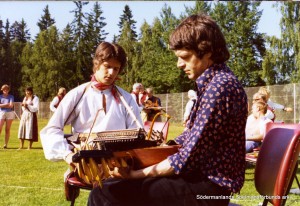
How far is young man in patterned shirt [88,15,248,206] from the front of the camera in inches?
77.0

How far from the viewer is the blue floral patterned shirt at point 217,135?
1.95 m

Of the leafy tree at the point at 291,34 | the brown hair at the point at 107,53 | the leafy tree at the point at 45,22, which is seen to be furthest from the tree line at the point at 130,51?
the brown hair at the point at 107,53

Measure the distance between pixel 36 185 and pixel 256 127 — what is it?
312 cm

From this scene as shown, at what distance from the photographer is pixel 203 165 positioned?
1983 mm

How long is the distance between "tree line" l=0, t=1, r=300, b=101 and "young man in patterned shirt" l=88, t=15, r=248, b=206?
38549mm

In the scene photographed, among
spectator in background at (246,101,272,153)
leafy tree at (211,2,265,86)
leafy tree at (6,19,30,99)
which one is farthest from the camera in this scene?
leafy tree at (6,19,30,99)

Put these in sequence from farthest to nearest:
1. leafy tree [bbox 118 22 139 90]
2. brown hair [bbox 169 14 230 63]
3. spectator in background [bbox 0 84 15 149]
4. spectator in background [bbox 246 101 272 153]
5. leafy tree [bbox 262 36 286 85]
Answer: leafy tree [bbox 118 22 139 90] < leafy tree [bbox 262 36 286 85] < spectator in background [bbox 0 84 15 149] < spectator in background [bbox 246 101 272 153] < brown hair [bbox 169 14 230 63]

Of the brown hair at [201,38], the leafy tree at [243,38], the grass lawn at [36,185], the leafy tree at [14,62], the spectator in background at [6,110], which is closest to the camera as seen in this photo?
the brown hair at [201,38]

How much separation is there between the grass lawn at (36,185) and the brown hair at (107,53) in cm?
139

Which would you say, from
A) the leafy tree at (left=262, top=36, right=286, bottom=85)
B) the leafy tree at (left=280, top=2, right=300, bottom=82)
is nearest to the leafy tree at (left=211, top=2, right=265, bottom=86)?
the leafy tree at (left=262, top=36, right=286, bottom=85)

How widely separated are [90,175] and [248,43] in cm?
4363

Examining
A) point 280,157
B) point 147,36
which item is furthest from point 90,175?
point 147,36

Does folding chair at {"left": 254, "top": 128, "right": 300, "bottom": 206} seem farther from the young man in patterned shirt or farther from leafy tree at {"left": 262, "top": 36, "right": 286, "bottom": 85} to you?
leafy tree at {"left": 262, "top": 36, "right": 286, "bottom": 85}

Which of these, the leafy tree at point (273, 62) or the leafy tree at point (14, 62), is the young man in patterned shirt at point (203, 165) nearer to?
the leafy tree at point (273, 62)
